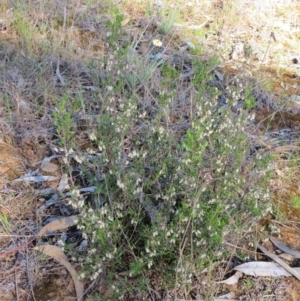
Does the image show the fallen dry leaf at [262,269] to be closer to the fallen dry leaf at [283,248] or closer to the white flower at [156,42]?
the fallen dry leaf at [283,248]

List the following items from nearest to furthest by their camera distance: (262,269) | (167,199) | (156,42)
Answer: (167,199) → (262,269) → (156,42)

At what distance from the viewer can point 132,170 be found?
2.10 metres

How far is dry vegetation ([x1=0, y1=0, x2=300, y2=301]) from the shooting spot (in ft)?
6.38

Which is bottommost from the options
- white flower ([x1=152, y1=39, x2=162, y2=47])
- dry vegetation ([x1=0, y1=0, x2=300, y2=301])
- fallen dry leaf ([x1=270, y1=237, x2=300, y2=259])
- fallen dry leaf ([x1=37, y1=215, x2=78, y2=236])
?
fallen dry leaf ([x1=37, y1=215, x2=78, y2=236])

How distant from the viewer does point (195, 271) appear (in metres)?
2.01

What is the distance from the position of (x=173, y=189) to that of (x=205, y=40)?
2.44 meters

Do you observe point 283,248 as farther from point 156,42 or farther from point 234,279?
point 156,42

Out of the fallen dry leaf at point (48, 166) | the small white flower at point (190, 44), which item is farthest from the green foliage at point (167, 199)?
the small white flower at point (190, 44)

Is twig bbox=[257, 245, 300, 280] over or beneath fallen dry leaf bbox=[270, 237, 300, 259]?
beneath

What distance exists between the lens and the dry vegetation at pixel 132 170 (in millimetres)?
1944

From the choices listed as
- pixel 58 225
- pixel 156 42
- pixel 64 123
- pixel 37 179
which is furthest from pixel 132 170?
pixel 156 42

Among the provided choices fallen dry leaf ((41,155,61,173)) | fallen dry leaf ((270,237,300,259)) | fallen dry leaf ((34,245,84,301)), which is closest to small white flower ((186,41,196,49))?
fallen dry leaf ((41,155,61,173))

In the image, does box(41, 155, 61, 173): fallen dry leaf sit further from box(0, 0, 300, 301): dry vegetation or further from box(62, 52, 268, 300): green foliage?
box(62, 52, 268, 300): green foliage

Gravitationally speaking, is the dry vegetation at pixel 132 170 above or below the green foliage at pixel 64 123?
below
